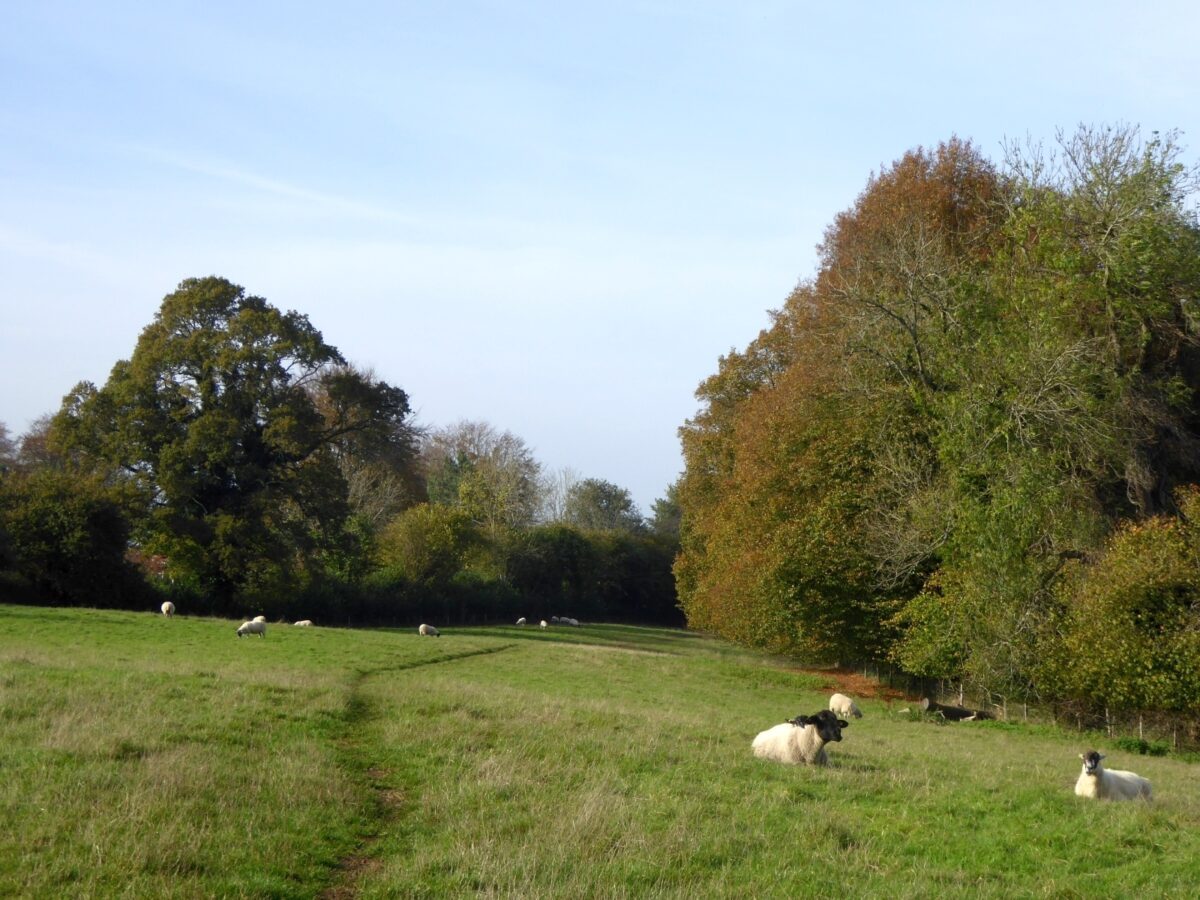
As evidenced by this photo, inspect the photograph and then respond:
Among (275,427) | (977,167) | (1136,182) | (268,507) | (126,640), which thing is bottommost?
(126,640)

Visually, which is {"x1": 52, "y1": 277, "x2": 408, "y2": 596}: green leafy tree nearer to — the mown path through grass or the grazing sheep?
the grazing sheep

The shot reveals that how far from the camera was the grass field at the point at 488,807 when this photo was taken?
8617 mm

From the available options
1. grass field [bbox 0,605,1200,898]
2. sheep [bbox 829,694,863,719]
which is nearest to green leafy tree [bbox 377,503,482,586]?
sheep [bbox 829,694,863,719]

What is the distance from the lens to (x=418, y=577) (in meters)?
70.2

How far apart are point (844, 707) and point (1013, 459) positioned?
370 inches

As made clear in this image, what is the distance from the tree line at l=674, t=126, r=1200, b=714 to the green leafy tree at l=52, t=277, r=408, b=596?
23.8 m

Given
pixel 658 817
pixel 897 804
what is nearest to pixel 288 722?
pixel 658 817

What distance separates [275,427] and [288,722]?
125 ft

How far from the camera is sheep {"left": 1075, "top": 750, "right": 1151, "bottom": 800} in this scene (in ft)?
47.6

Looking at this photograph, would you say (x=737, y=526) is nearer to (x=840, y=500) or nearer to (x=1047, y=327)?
(x=840, y=500)

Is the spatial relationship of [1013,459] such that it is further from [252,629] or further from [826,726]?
[252,629]

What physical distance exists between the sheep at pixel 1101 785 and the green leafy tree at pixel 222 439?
42072mm

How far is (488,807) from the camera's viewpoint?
10.9 meters

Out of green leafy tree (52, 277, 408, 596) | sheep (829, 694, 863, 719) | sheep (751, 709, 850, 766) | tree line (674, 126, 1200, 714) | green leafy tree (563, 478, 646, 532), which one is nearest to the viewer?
sheep (751, 709, 850, 766)
